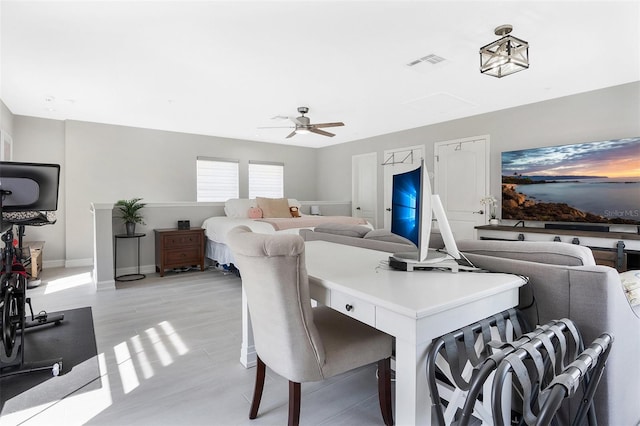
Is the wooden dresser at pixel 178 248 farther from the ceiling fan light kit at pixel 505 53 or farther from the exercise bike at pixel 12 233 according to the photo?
the ceiling fan light kit at pixel 505 53

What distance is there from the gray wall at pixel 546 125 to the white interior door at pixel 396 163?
12 centimetres

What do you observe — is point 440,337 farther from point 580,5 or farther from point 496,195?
point 496,195

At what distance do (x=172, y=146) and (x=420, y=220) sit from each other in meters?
6.27

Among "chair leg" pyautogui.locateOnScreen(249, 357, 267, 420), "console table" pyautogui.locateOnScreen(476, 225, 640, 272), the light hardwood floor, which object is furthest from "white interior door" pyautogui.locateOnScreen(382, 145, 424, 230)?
"chair leg" pyautogui.locateOnScreen(249, 357, 267, 420)

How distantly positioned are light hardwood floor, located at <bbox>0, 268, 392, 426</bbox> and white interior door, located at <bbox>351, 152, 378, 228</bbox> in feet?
14.0

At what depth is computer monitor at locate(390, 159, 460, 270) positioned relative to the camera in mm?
1462

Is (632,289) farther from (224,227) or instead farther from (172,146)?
(172,146)

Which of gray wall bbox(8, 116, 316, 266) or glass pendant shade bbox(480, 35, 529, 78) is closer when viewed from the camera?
glass pendant shade bbox(480, 35, 529, 78)

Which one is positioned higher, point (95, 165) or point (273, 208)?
point (95, 165)

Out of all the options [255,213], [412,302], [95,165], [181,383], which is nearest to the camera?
[412,302]

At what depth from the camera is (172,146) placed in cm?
662

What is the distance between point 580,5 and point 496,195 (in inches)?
123

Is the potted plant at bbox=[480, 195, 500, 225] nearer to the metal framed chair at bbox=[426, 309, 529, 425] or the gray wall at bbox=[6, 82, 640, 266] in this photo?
the gray wall at bbox=[6, 82, 640, 266]

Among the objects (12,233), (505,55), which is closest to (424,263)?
(505,55)
